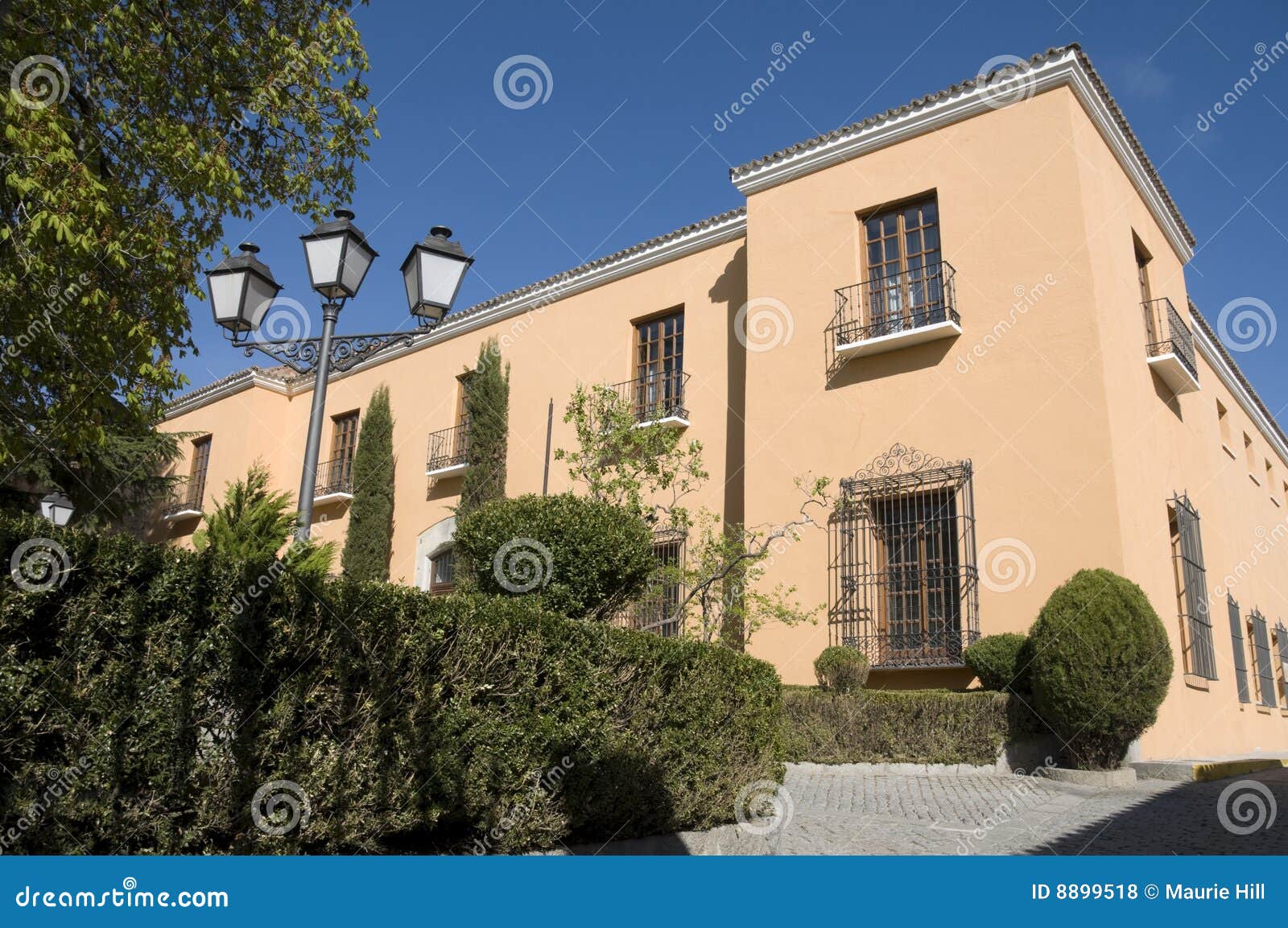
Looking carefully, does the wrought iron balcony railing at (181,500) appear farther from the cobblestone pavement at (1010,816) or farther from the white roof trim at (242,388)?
the cobblestone pavement at (1010,816)

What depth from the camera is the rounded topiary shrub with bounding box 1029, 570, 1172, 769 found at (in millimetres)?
8055

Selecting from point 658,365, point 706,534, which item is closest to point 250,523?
point 706,534

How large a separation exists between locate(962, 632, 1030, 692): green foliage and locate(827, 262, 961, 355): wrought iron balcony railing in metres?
3.67

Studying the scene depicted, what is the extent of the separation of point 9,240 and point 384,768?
5187 mm

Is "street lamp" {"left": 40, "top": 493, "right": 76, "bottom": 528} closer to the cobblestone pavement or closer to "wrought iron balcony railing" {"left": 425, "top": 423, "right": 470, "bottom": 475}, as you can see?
"wrought iron balcony railing" {"left": 425, "top": 423, "right": 470, "bottom": 475}

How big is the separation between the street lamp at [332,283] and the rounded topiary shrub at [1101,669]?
6180 millimetres

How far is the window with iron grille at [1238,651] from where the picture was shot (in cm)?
1277

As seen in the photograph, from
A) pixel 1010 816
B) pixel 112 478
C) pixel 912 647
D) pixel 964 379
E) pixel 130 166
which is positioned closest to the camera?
pixel 1010 816

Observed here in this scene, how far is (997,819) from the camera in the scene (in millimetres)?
6402

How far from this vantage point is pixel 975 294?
10.6 m

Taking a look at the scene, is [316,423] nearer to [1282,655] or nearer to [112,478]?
[112,478]

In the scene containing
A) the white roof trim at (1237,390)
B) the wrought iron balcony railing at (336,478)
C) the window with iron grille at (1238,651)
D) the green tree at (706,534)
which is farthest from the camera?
→ the wrought iron balcony railing at (336,478)

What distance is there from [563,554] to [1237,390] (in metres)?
15.2

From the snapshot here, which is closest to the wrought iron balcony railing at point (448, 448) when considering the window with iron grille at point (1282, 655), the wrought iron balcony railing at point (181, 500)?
the wrought iron balcony railing at point (181, 500)
